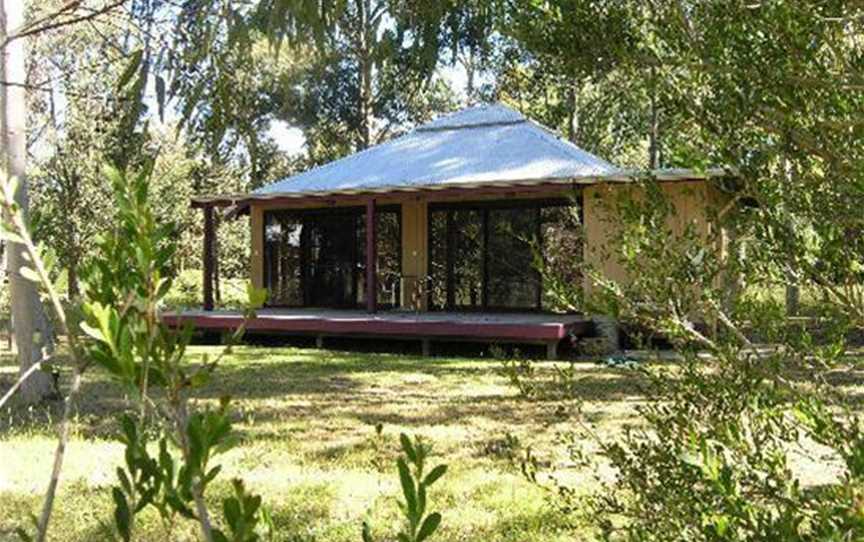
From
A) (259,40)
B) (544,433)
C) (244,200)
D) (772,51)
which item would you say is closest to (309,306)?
(244,200)

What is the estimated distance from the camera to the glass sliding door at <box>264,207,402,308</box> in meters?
17.0

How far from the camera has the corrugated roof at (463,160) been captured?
14.7 m

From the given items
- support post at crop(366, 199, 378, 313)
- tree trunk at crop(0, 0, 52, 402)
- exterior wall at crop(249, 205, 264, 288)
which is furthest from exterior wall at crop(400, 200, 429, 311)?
tree trunk at crop(0, 0, 52, 402)

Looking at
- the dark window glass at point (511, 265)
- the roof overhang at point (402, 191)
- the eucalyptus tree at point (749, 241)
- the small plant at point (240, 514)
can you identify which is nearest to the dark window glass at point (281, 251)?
the roof overhang at point (402, 191)

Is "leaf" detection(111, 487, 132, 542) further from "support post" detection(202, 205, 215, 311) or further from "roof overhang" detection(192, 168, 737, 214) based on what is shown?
"support post" detection(202, 205, 215, 311)

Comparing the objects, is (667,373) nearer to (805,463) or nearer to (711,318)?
(711,318)

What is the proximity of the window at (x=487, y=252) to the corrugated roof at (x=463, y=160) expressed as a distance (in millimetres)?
758

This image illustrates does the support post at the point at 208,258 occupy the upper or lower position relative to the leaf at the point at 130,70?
lower

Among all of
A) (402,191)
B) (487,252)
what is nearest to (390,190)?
(402,191)

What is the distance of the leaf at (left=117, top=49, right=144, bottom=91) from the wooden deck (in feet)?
33.2

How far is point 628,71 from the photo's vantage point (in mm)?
2406

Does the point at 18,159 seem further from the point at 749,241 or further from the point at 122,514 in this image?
the point at 122,514

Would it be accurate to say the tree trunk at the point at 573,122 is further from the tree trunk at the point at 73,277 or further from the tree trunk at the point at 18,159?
the tree trunk at the point at 73,277

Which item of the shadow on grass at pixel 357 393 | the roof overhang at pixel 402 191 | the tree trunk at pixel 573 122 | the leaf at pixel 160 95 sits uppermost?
the tree trunk at pixel 573 122
